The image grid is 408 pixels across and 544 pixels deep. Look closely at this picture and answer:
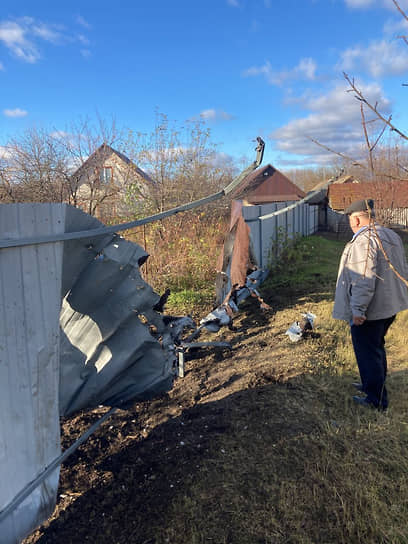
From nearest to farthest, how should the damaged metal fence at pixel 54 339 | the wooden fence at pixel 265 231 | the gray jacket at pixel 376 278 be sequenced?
the damaged metal fence at pixel 54 339, the gray jacket at pixel 376 278, the wooden fence at pixel 265 231

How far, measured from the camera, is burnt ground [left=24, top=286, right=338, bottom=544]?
206 centimetres

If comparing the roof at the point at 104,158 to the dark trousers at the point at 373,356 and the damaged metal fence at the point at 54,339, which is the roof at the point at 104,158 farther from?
the dark trousers at the point at 373,356

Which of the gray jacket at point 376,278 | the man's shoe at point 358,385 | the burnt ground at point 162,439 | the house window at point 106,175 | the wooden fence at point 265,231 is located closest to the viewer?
the burnt ground at point 162,439

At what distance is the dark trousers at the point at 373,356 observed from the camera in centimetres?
305

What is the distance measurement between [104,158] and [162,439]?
821 cm

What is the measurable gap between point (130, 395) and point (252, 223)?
5.71 meters

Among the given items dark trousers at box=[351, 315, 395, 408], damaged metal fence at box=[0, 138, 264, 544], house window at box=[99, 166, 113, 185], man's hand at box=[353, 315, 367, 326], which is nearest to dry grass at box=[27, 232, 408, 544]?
dark trousers at box=[351, 315, 395, 408]

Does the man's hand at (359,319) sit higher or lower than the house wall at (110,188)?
lower

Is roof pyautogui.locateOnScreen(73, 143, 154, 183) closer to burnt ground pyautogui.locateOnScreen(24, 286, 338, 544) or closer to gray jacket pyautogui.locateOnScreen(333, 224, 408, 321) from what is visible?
burnt ground pyautogui.locateOnScreen(24, 286, 338, 544)

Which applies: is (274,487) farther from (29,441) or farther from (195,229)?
(195,229)

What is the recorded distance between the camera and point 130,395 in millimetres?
2559

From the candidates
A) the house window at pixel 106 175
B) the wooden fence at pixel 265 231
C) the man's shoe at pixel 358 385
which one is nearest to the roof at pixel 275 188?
the wooden fence at pixel 265 231

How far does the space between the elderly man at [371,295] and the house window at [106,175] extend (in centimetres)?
733

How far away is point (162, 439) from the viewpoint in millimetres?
2762
